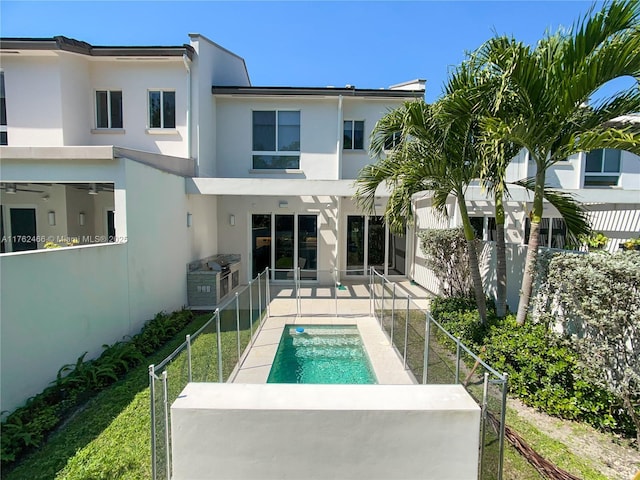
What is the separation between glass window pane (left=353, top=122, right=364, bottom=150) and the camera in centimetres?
1312

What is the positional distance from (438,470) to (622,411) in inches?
132

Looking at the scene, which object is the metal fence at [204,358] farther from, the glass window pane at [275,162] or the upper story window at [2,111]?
the upper story window at [2,111]

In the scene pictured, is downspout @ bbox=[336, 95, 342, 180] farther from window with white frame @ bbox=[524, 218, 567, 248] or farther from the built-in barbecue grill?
window with white frame @ bbox=[524, 218, 567, 248]

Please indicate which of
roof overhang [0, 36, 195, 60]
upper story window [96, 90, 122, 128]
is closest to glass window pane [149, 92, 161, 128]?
upper story window [96, 90, 122, 128]

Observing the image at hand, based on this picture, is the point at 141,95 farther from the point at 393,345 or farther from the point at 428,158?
the point at 393,345

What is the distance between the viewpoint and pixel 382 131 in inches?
275

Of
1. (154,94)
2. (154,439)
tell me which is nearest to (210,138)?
(154,94)

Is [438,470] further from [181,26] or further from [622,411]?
[181,26]

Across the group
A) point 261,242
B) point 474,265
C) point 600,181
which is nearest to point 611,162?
point 600,181

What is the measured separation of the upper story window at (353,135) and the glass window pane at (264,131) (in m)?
2.94

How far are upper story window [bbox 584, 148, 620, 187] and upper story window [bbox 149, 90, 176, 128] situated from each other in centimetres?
1626

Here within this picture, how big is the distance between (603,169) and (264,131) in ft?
45.5

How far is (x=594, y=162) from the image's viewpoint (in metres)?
12.8

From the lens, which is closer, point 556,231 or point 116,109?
point 116,109
